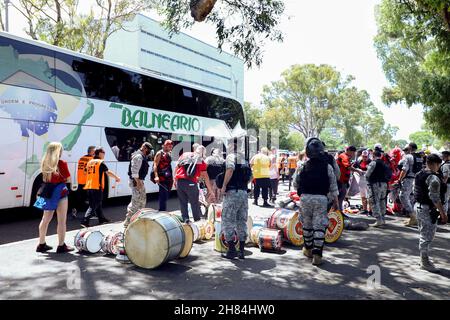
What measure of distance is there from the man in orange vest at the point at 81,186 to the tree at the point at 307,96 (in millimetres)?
35239

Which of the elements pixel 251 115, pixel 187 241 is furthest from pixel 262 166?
pixel 251 115

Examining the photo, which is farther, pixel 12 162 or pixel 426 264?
pixel 12 162

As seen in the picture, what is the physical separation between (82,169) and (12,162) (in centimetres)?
153

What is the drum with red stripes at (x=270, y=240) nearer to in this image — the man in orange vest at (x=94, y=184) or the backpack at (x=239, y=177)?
the backpack at (x=239, y=177)

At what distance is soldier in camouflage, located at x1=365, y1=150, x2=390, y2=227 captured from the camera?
927 cm

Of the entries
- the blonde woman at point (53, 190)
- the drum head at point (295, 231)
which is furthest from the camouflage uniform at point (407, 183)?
the blonde woman at point (53, 190)

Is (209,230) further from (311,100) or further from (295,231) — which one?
(311,100)

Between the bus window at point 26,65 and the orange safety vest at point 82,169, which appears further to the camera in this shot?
the orange safety vest at point 82,169

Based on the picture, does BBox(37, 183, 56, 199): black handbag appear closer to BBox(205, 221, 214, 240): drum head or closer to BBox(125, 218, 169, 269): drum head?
BBox(125, 218, 169, 269): drum head

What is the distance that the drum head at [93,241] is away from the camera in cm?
637

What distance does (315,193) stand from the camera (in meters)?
6.05

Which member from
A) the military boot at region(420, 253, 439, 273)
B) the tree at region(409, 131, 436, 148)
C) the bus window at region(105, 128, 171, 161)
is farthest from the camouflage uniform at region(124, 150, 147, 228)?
the tree at region(409, 131, 436, 148)

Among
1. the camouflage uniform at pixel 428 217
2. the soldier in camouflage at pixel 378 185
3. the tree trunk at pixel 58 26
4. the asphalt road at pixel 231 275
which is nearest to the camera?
the asphalt road at pixel 231 275
